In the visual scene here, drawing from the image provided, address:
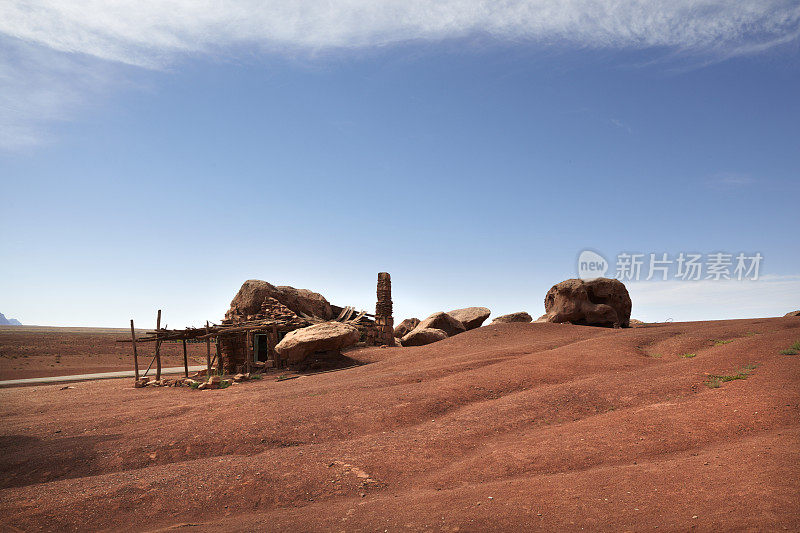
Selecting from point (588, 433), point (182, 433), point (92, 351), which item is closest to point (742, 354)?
point (588, 433)

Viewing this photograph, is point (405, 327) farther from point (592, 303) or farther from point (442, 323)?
point (592, 303)

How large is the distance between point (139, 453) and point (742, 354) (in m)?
15.2

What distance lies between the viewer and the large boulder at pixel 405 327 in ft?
125

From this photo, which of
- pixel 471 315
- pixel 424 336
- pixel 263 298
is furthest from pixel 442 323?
pixel 263 298

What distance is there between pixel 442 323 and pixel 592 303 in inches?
365

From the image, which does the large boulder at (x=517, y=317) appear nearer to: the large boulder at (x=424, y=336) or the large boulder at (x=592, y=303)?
the large boulder at (x=592, y=303)

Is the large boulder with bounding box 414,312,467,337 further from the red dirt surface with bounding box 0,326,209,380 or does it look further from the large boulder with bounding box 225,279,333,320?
the red dirt surface with bounding box 0,326,209,380

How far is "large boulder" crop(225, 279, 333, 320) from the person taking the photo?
101ft

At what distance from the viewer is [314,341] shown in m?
23.0

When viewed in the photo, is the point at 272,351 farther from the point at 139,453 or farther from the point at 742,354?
the point at 742,354

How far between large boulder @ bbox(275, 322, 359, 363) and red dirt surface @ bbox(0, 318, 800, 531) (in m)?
6.62

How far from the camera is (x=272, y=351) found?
84.2 ft

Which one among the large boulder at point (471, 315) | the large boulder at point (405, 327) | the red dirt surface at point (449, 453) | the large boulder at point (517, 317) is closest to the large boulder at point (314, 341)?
the red dirt surface at point (449, 453)

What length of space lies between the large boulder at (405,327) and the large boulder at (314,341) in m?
14.0
